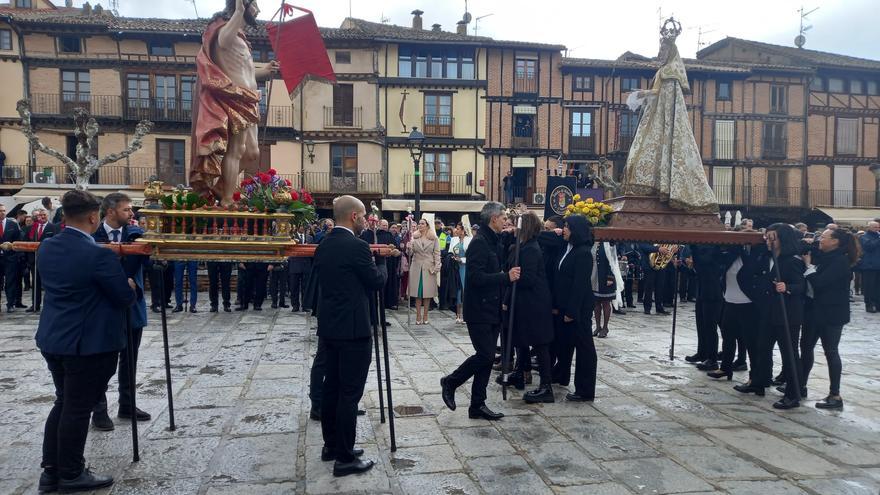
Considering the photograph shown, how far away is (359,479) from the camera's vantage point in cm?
421

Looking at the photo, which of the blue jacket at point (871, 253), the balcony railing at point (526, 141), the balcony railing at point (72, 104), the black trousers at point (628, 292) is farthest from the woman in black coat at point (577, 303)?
the balcony railing at point (72, 104)

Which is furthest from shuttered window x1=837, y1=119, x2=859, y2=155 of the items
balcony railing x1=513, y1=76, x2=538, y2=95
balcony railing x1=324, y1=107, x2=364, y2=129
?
balcony railing x1=324, y1=107, x2=364, y2=129

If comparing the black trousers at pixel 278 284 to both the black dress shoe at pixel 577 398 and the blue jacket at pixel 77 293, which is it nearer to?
the black dress shoe at pixel 577 398

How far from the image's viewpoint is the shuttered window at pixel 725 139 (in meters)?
33.1

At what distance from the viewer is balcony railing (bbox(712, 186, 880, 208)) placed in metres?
33.5

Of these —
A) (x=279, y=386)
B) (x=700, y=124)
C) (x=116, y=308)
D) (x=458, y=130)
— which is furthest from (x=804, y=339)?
(x=700, y=124)

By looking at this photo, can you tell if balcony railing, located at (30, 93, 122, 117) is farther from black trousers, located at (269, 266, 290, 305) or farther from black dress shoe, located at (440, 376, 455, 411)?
black dress shoe, located at (440, 376, 455, 411)

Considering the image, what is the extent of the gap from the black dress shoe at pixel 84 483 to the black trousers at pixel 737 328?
21.5 ft

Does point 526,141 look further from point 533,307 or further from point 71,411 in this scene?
point 71,411

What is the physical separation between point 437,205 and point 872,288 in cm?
1884

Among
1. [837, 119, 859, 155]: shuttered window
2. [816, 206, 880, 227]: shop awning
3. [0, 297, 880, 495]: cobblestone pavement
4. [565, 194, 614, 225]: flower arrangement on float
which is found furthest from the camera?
[837, 119, 859, 155]: shuttered window

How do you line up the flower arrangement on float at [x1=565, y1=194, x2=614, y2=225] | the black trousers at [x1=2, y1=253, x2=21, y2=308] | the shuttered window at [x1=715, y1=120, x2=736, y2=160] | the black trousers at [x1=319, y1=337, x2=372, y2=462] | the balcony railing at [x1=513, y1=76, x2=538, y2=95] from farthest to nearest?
the shuttered window at [x1=715, y1=120, x2=736, y2=160]
the balcony railing at [x1=513, y1=76, x2=538, y2=95]
the black trousers at [x1=2, y1=253, x2=21, y2=308]
the flower arrangement on float at [x1=565, y1=194, x2=614, y2=225]
the black trousers at [x1=319, y1=337, x2=372, y2=462]

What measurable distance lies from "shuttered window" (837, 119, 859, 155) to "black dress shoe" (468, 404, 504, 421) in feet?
123


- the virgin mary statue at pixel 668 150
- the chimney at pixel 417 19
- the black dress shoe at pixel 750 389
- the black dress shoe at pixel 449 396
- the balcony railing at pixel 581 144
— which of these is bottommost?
the black dress shoe at pixel 750 389
